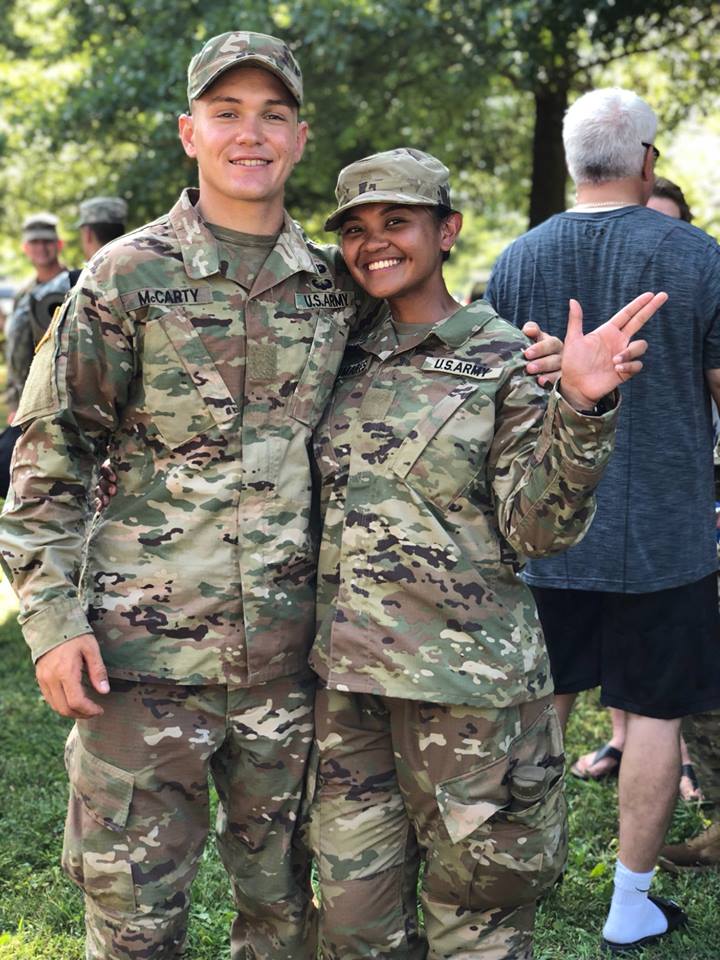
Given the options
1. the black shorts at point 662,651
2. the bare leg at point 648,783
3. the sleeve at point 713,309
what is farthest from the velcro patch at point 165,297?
the bare leg at point 648,783

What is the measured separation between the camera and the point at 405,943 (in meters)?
2.81

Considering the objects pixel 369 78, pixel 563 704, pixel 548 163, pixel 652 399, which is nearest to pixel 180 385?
pixel 652 399

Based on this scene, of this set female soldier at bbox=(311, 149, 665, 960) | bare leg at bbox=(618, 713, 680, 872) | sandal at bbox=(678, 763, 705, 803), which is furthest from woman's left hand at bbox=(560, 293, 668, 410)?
sandal at bbox=(678, 763, 705, 803)

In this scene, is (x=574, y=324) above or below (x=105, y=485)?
above

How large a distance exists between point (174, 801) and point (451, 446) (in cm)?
103

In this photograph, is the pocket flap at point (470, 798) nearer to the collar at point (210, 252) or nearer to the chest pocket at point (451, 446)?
the chest pocket at point (451, 446)

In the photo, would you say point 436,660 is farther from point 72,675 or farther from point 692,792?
point 692,792

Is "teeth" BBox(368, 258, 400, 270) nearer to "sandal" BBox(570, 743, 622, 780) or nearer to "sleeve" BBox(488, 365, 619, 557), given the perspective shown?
"sleeve" BBox(488, 365, 619, 557)

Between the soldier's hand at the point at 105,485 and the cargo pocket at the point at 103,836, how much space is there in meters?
0.58

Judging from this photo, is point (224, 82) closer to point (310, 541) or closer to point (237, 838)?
point (310, 541)

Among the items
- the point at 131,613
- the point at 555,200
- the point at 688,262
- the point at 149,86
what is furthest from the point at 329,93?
the point at 131,613

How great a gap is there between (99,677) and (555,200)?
10271 mm

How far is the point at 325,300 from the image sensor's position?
9.48ft

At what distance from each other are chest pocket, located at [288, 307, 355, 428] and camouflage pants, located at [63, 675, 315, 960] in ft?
2.09
